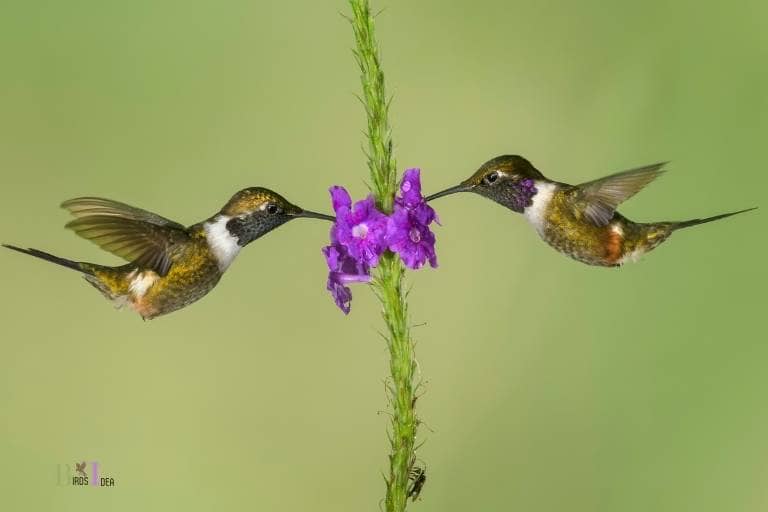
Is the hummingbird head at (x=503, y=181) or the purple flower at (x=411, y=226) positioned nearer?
the purple flower at (x=411, y=226)

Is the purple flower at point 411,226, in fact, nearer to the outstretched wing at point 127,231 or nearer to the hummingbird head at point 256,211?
the hummingbird head at point 256,211

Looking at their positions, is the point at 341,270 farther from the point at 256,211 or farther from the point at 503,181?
the point at 503,181

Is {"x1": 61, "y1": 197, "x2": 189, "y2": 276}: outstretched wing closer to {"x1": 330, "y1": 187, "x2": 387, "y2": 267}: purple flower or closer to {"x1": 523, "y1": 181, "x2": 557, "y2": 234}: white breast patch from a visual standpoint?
{"x1": 330, "y1": 187, "x2": 387, "y2": 267}: purple flower

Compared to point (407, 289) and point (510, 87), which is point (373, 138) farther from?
point (510, 87)

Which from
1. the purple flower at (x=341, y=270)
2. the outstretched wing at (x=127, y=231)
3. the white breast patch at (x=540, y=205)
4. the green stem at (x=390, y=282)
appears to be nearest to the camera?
the green stem at (x=390, y=282)

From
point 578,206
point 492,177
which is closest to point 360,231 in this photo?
point 492,177

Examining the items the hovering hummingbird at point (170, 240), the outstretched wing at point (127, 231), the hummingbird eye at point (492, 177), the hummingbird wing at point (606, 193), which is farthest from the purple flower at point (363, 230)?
the hummingbird wing at point (606, 193)

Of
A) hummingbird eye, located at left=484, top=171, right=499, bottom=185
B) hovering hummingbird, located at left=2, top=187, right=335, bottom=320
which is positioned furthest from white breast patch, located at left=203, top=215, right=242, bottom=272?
hummingbird eye, located at left=484, top=171, right=499, bottom=185
